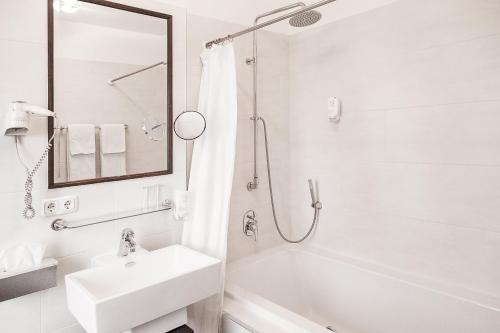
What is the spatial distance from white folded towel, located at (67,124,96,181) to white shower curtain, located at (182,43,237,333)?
566mm

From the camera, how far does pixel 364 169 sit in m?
2.24

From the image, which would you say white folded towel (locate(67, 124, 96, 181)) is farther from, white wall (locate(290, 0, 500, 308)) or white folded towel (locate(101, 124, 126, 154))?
white wall (locate(290, 0, 500, 308))

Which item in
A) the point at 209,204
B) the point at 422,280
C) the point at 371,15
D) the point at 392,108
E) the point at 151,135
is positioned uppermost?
the point at 371,15

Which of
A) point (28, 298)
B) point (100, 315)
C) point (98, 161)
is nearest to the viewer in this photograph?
point (100, 315)

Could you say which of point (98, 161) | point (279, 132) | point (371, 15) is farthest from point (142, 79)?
point (371, 15)

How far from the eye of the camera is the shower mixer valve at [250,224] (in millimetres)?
2389

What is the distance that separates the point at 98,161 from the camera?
171cm

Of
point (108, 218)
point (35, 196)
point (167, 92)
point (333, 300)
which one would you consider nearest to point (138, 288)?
point (108, 218)

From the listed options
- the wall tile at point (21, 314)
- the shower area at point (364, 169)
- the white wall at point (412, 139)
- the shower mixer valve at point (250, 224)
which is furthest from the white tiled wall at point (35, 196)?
the white wall at point (412, 139)

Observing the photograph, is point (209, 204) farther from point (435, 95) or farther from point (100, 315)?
point (435, 95)

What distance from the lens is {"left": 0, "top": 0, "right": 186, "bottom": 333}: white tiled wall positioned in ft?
4.69

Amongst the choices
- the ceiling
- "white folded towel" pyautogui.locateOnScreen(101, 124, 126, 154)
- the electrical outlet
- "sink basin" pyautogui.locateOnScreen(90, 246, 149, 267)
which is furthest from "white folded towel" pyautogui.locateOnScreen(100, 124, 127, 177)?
the ceiling

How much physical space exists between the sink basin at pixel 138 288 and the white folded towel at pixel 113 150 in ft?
1.53

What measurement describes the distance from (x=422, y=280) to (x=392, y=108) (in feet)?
3.42
